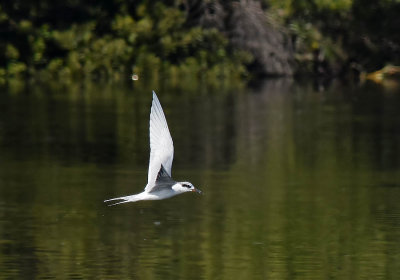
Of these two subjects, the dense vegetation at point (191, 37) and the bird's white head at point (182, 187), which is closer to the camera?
the bird's white head at point (182, 187)

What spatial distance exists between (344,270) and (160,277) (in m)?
1.67

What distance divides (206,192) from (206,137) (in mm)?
5511

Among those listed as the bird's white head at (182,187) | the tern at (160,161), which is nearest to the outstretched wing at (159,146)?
the tern at (160,161)

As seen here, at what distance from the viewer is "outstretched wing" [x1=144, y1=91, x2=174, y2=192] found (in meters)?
11.0

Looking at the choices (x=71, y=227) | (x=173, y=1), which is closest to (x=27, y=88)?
(x=173, y=1)

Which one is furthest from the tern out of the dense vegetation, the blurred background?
the dense vegetation

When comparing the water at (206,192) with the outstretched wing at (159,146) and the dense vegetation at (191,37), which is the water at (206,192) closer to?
Result: the outstretched wing at (159,146)

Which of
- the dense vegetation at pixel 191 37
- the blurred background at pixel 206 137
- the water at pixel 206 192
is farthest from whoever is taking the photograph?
the dense vegetation at pixel 191 37

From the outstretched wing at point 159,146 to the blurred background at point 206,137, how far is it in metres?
0.91

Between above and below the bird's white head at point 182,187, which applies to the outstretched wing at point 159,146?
above

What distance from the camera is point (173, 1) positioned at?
3488 cm

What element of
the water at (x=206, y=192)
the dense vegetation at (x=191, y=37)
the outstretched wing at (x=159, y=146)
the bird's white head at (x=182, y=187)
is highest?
the dense vegetation at (x=191, y=37)

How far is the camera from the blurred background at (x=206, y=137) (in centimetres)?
1218

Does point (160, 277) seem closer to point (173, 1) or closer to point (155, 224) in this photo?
point (155, 224)
